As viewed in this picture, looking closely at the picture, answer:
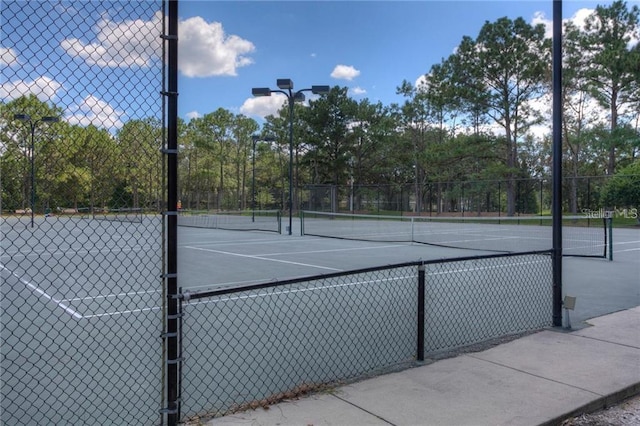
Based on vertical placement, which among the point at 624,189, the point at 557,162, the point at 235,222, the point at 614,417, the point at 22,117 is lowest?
the point at 614,417

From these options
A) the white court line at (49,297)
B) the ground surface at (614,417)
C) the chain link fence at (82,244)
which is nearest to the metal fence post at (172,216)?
the chain link fence at (82,244)

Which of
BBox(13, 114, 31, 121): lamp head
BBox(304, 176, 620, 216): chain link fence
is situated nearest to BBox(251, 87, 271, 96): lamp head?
BBox(13, 114, 31, 121): lamp head

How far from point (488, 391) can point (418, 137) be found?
46327 mm

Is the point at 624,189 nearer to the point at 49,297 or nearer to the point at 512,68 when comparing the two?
the point at 512,68

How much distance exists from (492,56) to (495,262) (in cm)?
2689

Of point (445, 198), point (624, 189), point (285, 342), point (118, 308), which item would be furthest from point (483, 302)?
point (445, 198)

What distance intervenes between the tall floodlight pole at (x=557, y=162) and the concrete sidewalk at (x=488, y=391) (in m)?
0.72

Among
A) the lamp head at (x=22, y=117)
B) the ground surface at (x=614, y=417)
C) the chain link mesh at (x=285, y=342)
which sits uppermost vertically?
the lamp head at (x=22, y=117)

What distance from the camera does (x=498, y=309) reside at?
21.6 ft

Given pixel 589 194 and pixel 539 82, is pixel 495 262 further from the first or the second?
pixel 539 82

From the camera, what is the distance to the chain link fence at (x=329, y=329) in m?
3.83

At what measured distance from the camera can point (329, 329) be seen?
5566 mm

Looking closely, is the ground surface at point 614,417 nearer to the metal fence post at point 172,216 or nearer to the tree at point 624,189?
the metal fence post at point 172,216

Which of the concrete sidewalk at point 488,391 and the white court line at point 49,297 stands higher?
the concrete sidewalk at point 488,391
